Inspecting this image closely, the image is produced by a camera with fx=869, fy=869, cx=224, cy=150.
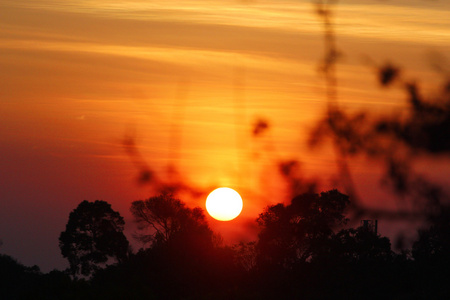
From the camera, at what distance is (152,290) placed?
47.7 metres

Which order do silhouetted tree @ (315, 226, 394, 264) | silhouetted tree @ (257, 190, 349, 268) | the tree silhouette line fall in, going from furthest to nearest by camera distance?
silhouetted tree @ (257, 190, 349, 268) < silhouetted tree @ (315, 226, 394, 264) < the tree silhouette line

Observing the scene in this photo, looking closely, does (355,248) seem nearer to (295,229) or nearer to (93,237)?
(295,229)

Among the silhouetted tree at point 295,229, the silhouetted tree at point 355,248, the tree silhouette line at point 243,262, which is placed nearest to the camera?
the tree silhouette line at point 243,262

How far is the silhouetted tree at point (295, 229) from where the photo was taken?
5909cm

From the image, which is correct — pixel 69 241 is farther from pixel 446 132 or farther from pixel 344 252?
pixel 446 132

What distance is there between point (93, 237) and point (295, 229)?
21.8 metres

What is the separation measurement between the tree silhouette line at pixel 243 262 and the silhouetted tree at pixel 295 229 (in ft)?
0.24

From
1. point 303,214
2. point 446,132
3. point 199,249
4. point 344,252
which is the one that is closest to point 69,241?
point 199,249

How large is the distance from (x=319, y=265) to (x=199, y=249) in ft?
43.7

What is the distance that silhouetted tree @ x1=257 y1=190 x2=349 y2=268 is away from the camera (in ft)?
194

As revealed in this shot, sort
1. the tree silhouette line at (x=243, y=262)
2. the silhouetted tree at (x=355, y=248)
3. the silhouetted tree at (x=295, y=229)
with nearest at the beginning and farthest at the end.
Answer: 1. the tree silhouette line at (x=243, y=262)
2. the silhouetted tree at (x=355, y=248)
3. the silhouetted tree at (x=295, y=229)

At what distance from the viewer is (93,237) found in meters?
76.4

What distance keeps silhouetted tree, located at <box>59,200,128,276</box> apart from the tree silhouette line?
0.29 feet

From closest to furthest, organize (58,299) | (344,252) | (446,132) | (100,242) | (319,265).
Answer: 1. (446,132)
2. (58,299)
3. (319,265)
4. (344,252)
5. (100,242)
